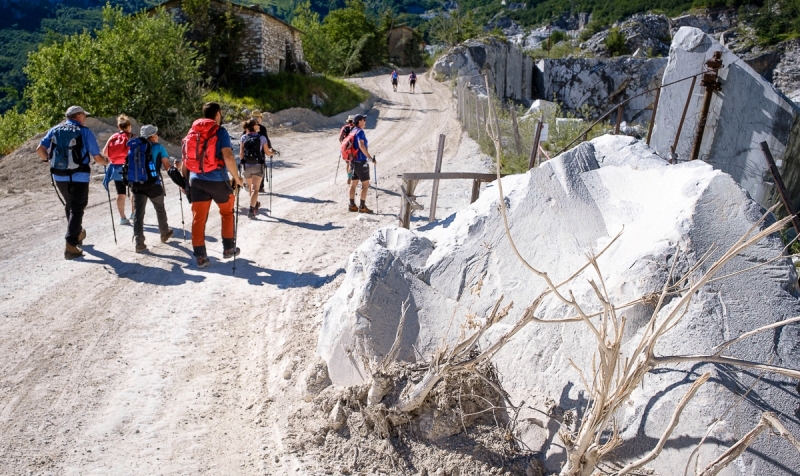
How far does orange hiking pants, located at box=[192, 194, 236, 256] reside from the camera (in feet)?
20.8

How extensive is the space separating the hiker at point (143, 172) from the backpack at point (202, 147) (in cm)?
103

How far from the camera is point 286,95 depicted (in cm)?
2622

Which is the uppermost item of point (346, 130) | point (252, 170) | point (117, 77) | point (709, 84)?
point (709, 84)

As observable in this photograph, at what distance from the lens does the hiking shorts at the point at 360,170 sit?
9.12 meters

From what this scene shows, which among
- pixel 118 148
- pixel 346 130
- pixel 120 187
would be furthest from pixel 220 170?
pixel 346 130

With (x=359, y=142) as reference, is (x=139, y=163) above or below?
below

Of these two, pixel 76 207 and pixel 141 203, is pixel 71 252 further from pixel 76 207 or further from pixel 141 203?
pixel 141 203

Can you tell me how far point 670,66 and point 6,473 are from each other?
28.9 feet

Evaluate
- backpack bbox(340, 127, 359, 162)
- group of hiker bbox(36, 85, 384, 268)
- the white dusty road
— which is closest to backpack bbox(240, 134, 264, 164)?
the white dusty road

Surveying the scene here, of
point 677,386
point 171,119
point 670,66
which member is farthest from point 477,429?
point 171,119

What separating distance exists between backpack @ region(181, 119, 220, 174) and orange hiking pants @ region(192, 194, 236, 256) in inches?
17.2

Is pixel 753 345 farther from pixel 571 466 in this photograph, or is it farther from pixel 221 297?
pixel 221 297

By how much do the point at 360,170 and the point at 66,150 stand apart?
4.18 m

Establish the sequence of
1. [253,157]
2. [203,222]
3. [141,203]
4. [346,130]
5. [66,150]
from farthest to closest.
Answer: [346,130] < [253,157] < [141,203] < [203,222] < [66,150]
